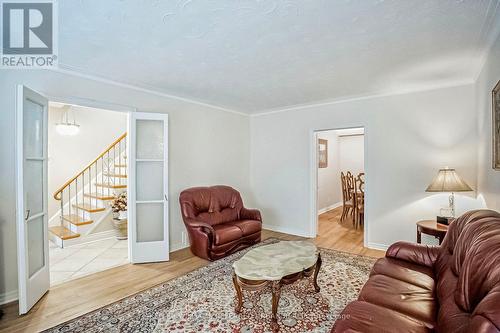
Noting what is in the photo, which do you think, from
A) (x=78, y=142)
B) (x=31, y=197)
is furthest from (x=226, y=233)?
(x=78, y=142)

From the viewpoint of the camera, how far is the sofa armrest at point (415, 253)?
229 cm

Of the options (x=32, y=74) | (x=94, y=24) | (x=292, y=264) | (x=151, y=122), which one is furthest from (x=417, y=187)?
(x=32, y=74)

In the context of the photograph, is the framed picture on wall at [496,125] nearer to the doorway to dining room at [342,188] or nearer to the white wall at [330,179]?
the doorway to dining room at [342,188]

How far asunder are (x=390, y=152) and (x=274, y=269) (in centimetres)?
282

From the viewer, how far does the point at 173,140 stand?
13.5 feet

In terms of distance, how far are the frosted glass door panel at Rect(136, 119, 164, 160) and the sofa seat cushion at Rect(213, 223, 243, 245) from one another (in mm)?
1362

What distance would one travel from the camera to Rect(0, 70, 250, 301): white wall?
258 centimetres

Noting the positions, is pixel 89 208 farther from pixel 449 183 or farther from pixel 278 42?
pixel 449 183

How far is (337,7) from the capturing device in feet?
5.89

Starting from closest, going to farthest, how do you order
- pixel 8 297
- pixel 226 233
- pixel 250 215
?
pixel 8 297
pixel 226 233
pixel 250 215

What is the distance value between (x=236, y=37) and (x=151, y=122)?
2.09 meters

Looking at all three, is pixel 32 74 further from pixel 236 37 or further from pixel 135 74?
pixel 236 37

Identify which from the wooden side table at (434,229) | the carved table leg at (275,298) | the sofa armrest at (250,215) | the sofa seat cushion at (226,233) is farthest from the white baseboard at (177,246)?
the wooden side table at (434,229)

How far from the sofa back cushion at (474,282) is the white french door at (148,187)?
321 cm
